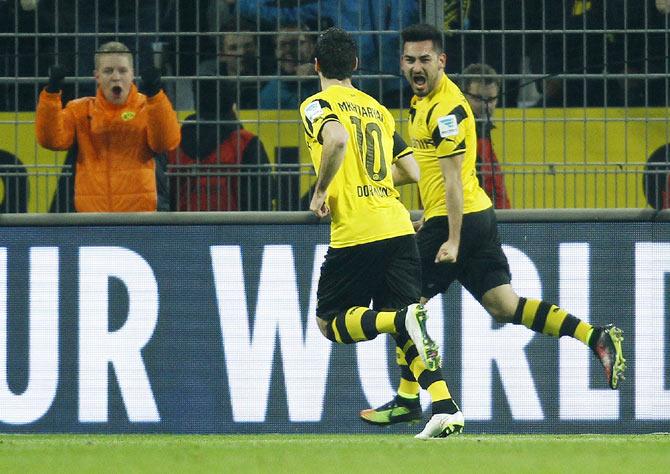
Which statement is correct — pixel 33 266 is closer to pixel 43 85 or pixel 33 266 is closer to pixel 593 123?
pixel 43 85

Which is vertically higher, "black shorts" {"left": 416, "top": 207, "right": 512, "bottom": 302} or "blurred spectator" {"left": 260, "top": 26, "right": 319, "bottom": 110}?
"blurred spectator" {"left": 260, "top": 26, "right": 319, "bottom": 110}

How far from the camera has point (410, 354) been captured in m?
8.48

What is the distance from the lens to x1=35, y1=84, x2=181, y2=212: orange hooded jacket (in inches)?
384

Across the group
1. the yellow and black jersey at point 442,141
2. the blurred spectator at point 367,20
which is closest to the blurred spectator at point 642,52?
the yellow and black jersey at point 442,141

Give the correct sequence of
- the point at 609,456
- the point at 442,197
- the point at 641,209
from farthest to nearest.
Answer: the point at 641,209 < the point at 442,197 < the point at 609,456

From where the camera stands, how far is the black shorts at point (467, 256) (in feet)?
30.2

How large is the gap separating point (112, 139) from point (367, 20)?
5.32ft

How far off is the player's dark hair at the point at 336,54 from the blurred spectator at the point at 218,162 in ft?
4.93

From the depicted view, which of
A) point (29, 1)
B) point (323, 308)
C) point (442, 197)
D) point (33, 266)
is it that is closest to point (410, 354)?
point (323, 308)

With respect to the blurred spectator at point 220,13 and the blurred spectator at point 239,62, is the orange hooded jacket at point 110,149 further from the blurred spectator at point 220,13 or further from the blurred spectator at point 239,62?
the blurred spectator at point 220,13

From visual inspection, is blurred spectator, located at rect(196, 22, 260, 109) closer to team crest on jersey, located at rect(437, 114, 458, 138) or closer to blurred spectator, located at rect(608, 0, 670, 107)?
team crest on jersey, located at rect(437, 114, 458, 138)

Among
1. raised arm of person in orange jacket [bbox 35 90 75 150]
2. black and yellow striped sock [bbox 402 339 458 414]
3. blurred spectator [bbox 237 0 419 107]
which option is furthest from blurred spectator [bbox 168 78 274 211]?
black and yellow striped sock [bbox 402 339 458 414]

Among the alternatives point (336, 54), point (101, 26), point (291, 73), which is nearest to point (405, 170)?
point (336, 54)

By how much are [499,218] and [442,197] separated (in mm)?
732
